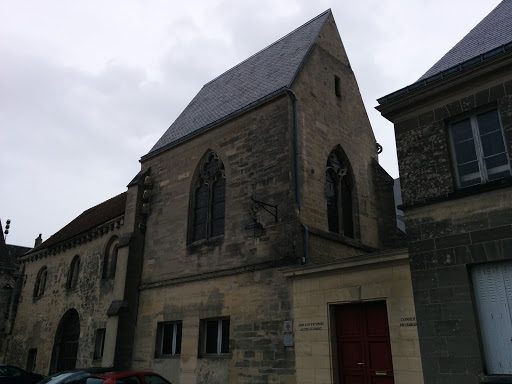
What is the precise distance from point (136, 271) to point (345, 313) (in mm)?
8121

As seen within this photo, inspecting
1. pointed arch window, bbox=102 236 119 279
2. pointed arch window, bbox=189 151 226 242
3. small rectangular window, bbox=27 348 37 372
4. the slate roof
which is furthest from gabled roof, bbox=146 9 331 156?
small rectangular window, bbox=27 348 37 372

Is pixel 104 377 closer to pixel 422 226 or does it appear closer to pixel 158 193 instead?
pixel 422 226

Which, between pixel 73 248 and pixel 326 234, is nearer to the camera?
pixel 326 234

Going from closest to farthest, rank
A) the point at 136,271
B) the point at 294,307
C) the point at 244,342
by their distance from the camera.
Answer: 1. the point at 294,307
2. the point at 244,342
3. the point at 136,271

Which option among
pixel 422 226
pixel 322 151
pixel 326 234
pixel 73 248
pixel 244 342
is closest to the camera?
pixel 422 226

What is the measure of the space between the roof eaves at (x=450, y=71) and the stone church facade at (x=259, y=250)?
299 centimetres

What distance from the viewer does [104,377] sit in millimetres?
7922

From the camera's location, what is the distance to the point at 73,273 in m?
19.3

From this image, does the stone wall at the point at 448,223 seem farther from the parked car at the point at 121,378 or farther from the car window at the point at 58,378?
the car window at the point at 58,378

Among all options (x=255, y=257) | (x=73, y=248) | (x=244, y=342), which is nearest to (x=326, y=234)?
(x=255, y=257)

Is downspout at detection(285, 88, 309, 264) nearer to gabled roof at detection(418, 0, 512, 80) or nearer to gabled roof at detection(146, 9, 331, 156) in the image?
gabled roof at detection(146, 9, 331, 156)

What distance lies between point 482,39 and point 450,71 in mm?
1330

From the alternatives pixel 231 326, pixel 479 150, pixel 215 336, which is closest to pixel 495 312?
pixel 479 150

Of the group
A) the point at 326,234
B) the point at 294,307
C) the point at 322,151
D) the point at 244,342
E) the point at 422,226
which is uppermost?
the point at 322,151
